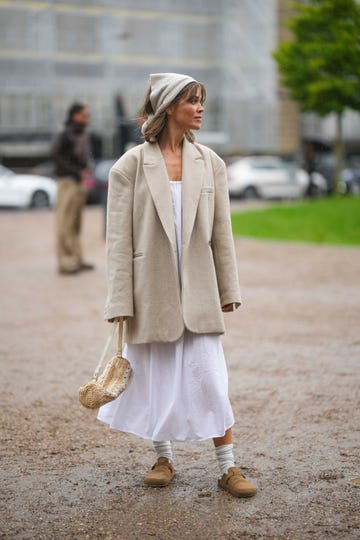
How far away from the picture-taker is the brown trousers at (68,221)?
41.5 ft

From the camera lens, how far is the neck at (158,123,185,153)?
452 centimetres

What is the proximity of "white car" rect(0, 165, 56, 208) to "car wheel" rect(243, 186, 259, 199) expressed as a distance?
7464 mm

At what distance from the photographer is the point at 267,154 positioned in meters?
53.8

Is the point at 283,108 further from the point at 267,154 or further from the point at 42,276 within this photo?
the point at 42,276

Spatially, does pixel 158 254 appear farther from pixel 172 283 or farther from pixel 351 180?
pixel 351 180

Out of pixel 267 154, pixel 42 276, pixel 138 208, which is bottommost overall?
pixel 267 154

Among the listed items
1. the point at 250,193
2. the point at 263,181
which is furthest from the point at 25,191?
the point at 263,181

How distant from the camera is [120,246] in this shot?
4.40 m

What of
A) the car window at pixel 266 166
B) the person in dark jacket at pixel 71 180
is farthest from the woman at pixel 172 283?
the car window at pixel 266 166

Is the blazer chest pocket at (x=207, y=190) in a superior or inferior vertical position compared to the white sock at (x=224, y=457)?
superior

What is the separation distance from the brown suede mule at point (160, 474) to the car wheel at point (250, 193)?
30.3 m

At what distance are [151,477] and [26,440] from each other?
1005mm

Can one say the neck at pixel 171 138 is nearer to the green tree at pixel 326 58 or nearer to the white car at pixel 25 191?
the green tree at pixel 326 58

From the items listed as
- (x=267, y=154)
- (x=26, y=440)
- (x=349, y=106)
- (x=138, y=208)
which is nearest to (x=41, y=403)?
(x=26, y=440)
